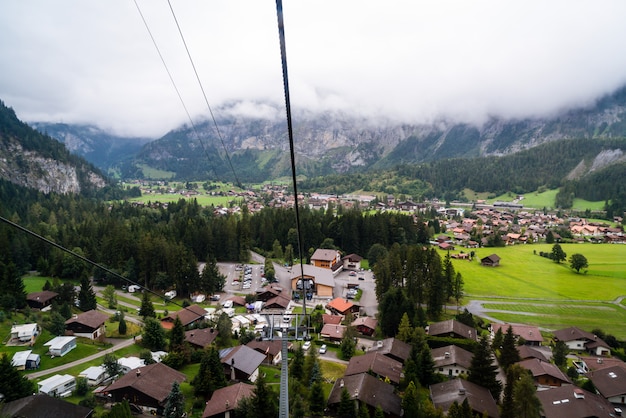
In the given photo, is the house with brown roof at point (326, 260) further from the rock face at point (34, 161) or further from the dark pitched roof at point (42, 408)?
the rock face at point (34, 161)

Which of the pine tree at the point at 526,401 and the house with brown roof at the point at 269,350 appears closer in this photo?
the pine tree at the point at 526,401

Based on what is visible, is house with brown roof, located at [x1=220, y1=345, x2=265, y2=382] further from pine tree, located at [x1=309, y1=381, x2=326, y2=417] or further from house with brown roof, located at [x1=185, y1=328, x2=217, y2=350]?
pine tree, located at [x1=309, y1=381, x2=326, y2=417]

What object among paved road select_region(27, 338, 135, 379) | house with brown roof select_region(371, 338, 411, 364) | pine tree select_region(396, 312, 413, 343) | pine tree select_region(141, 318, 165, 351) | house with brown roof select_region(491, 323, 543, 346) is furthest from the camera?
house with brown roof select_region(491, 323, 543, 346)

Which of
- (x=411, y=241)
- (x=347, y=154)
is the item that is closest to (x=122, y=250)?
(x=411, y=241)

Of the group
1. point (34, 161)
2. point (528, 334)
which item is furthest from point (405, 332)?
point (34, 161)

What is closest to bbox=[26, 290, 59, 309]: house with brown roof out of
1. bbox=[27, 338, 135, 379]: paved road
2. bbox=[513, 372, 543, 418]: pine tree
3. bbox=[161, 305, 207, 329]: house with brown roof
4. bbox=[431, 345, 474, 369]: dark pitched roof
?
bbox=[27, 338, 135, 379]: paved road

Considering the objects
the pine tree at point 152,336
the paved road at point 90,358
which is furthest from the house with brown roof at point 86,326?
the pine tree at point 152,336

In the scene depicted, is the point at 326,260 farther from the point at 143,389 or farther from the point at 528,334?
the point at 143,389
